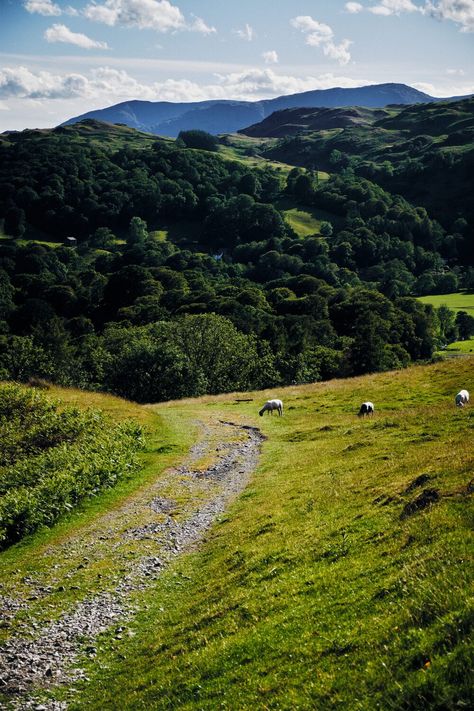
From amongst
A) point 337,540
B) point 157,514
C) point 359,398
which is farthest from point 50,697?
point 359,398

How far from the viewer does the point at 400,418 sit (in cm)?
4228

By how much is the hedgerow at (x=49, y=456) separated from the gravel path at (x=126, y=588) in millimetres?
2855

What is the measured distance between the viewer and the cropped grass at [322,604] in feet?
31.7

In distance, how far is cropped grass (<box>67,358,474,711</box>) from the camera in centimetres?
966

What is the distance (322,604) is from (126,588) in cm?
985

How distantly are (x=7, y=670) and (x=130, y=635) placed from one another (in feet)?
11.6

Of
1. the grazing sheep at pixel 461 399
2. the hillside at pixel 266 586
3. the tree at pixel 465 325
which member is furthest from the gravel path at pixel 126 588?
the tree at pixel 465 325

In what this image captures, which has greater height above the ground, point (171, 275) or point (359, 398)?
point (171, 275)

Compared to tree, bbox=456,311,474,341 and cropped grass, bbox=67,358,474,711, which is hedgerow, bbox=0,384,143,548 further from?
tree, bbox=456,311,474,341

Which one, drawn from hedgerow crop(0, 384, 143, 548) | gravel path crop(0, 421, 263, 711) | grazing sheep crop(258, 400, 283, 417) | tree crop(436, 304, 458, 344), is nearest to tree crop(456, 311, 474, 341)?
tree crop(436, 304, 458, 344)

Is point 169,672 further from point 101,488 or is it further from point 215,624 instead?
point 101,488

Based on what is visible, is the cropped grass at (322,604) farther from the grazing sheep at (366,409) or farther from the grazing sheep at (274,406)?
the grazing sheep at (274,406)

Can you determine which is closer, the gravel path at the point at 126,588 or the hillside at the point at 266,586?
the hillside at the point at 266,586

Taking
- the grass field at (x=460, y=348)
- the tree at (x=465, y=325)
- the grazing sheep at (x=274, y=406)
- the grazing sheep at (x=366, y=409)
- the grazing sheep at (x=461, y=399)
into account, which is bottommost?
the grass field at (x=460, y=348)
